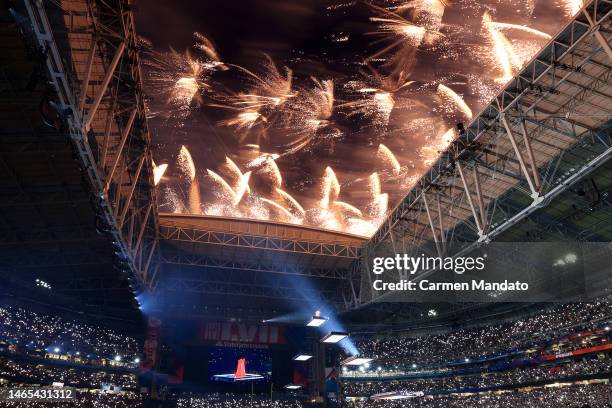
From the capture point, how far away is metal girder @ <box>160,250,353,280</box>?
93.9 ft

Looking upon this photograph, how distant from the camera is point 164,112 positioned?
21.7m

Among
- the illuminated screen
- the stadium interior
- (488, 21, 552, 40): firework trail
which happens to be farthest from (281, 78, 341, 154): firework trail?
the illuminated screen

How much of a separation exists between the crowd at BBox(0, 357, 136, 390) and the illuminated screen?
10375 mm

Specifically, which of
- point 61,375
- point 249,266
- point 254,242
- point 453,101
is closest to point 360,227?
point 254,242

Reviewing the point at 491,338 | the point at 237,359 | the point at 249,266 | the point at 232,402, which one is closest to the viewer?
the point at 249,266

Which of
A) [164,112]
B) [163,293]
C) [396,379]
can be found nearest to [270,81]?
[164,112]

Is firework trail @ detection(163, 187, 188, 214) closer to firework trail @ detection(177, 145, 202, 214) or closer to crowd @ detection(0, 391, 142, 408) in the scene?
firework trail @ detection(177, 145, 202, 214)

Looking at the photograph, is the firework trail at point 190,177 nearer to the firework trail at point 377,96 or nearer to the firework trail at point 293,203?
the firework trail at point 293,203

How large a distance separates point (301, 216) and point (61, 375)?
77.5ft

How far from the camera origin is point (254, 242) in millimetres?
27266

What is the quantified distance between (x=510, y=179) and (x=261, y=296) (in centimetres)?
1914

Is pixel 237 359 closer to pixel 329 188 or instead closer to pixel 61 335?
pixel 61 335

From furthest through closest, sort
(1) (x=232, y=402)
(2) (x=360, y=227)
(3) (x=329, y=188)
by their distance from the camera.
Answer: (1) (x=232, y=402)
(2) (x=360, y=227)
(3) (x=329, y=188)

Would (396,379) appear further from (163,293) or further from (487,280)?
(163,293)
